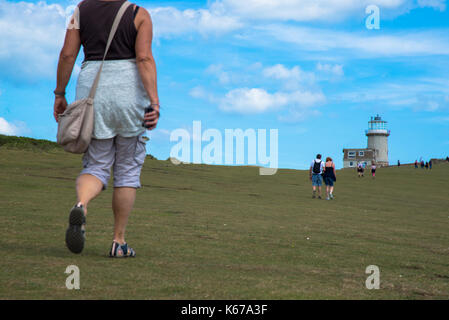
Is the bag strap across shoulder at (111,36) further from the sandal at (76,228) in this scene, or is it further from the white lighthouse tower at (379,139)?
the white lighthouse tower at (379,139)

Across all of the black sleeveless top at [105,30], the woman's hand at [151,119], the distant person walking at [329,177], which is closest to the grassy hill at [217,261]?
the woman's hand at [151,119]

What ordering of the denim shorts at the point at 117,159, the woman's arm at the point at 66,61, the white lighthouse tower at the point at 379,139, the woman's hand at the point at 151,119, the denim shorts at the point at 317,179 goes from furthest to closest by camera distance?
the white lighthouse tower at the point at 379,139
the denim shorts at the point at 317,179
the woman's arm at the point at 66,61
the denim shorts at the point at 117,159
the woman's hand at the point at 151,119

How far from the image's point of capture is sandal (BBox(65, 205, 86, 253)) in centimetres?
491

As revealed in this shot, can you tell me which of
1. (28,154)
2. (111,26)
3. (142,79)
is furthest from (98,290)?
(28,154)

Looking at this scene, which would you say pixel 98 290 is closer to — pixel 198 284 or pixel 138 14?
pixel 198 284

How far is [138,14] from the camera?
5.66 m

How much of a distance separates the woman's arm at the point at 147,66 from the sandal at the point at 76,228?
1154 millimetres

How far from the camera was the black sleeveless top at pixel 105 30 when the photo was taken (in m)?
5.61

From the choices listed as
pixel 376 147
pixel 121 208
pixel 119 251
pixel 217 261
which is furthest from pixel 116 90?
pixel 376 147

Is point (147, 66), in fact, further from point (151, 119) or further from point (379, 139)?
point (379, 139)

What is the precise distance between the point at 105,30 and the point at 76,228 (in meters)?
2.06

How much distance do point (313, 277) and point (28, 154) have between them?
43046 mm

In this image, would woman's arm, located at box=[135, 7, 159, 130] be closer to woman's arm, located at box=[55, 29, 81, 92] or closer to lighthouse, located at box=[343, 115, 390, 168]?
woman's arm, located at box=[55, 29, 81, 92]

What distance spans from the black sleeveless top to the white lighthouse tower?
4849 inches
